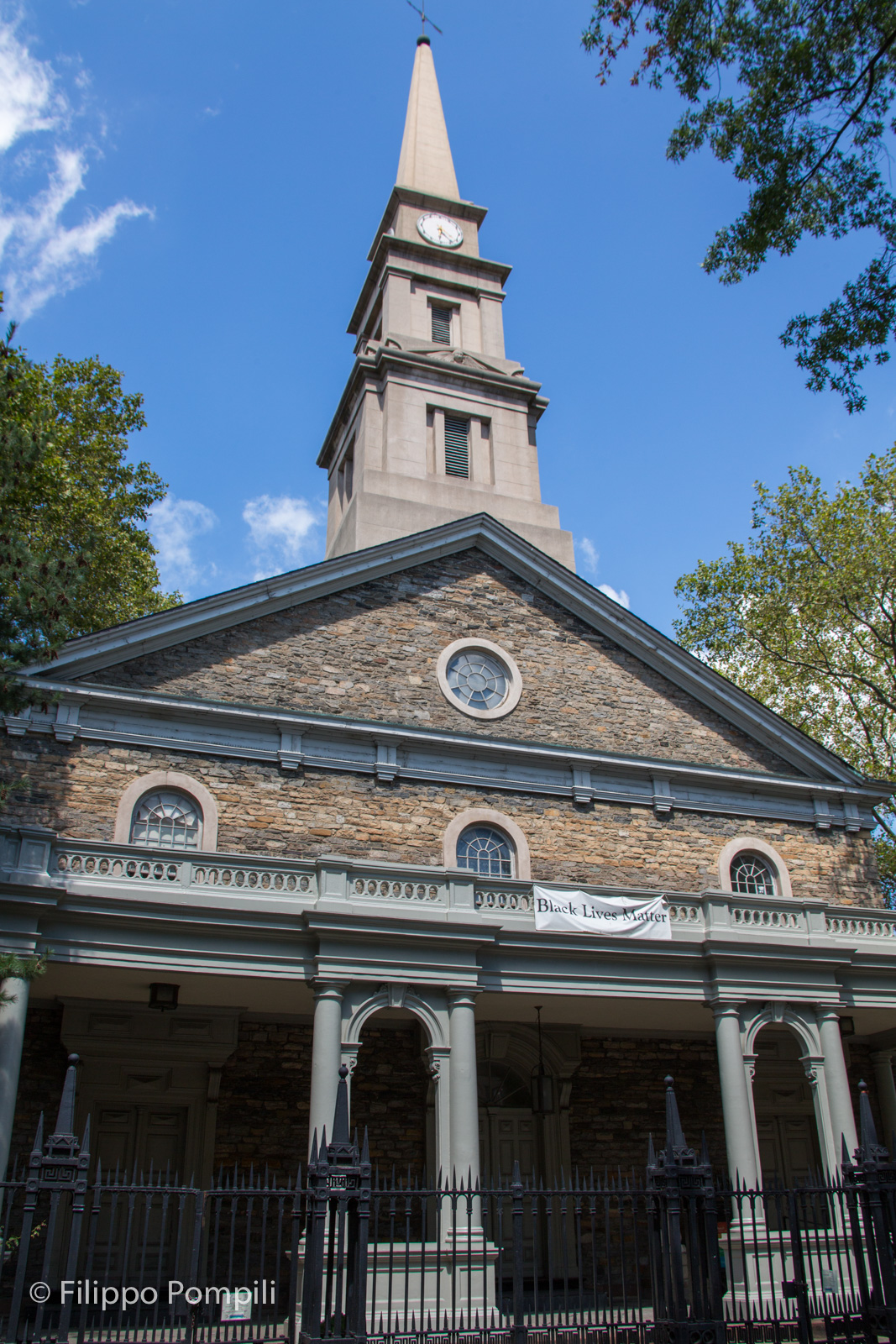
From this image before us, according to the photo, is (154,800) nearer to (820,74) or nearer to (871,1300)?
(871,1300)

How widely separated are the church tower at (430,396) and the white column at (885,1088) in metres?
11.4

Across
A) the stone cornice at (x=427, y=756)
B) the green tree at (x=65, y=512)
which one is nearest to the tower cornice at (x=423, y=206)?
the green tree at (x=65, y=512)

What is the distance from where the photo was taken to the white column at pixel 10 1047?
11.7 metres

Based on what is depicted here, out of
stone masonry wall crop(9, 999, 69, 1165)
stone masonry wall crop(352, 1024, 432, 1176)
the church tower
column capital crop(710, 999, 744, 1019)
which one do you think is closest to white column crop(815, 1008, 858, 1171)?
column capital crop(710, 999, 744, 1019)

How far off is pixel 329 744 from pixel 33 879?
17.2 feet

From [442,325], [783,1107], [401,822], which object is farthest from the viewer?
[442,325]

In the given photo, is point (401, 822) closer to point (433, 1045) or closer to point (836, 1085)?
point (433, 1045)

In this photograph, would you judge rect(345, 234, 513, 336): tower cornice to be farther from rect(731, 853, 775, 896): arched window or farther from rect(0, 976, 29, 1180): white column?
rect(0, 976, 29, 1180): white column

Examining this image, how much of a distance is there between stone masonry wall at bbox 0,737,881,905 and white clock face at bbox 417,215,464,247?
58.8ft

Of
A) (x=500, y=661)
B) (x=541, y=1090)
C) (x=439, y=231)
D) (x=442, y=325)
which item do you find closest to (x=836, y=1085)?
(x=541, y=1090)

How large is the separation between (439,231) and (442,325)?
9.92 ft

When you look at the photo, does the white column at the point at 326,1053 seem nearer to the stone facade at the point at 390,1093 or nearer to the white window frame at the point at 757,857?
the stone facade at the point at 390,1093

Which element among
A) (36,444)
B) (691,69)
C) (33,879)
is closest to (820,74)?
(691,69)

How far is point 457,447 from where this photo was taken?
25688 mm
